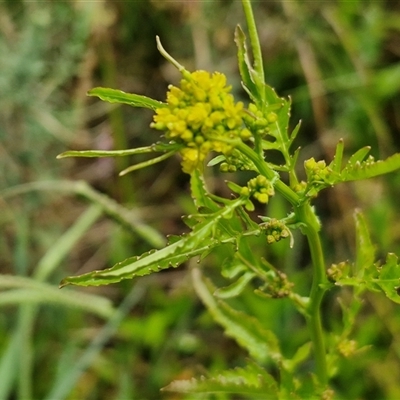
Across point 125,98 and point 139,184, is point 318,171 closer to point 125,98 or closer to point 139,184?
point 125,98

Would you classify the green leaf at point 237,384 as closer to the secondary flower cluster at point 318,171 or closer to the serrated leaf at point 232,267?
the serrated leaf at point 232,267

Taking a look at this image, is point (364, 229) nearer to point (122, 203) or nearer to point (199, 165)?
point (199, 165)

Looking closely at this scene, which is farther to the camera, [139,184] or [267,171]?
[139,184]

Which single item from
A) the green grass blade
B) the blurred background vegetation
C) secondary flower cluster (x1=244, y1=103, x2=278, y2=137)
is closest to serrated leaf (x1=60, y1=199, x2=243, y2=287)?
secondary flower cluster (x1=244, y1=103, x2=278, y2=137)

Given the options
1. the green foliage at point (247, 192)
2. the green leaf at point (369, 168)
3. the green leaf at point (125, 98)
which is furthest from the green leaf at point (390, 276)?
the green leaf at point (125, 98)

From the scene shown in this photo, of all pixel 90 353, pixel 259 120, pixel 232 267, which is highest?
pixel 259 120

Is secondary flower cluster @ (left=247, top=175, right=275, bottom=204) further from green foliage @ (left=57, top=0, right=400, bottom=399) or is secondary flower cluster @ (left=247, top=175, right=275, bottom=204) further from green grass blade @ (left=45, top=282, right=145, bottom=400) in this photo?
green grass blade @ (left=45, top=282, right=145, bottom=400)

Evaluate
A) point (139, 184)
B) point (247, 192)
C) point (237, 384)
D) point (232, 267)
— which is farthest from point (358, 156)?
point (139, 184)
